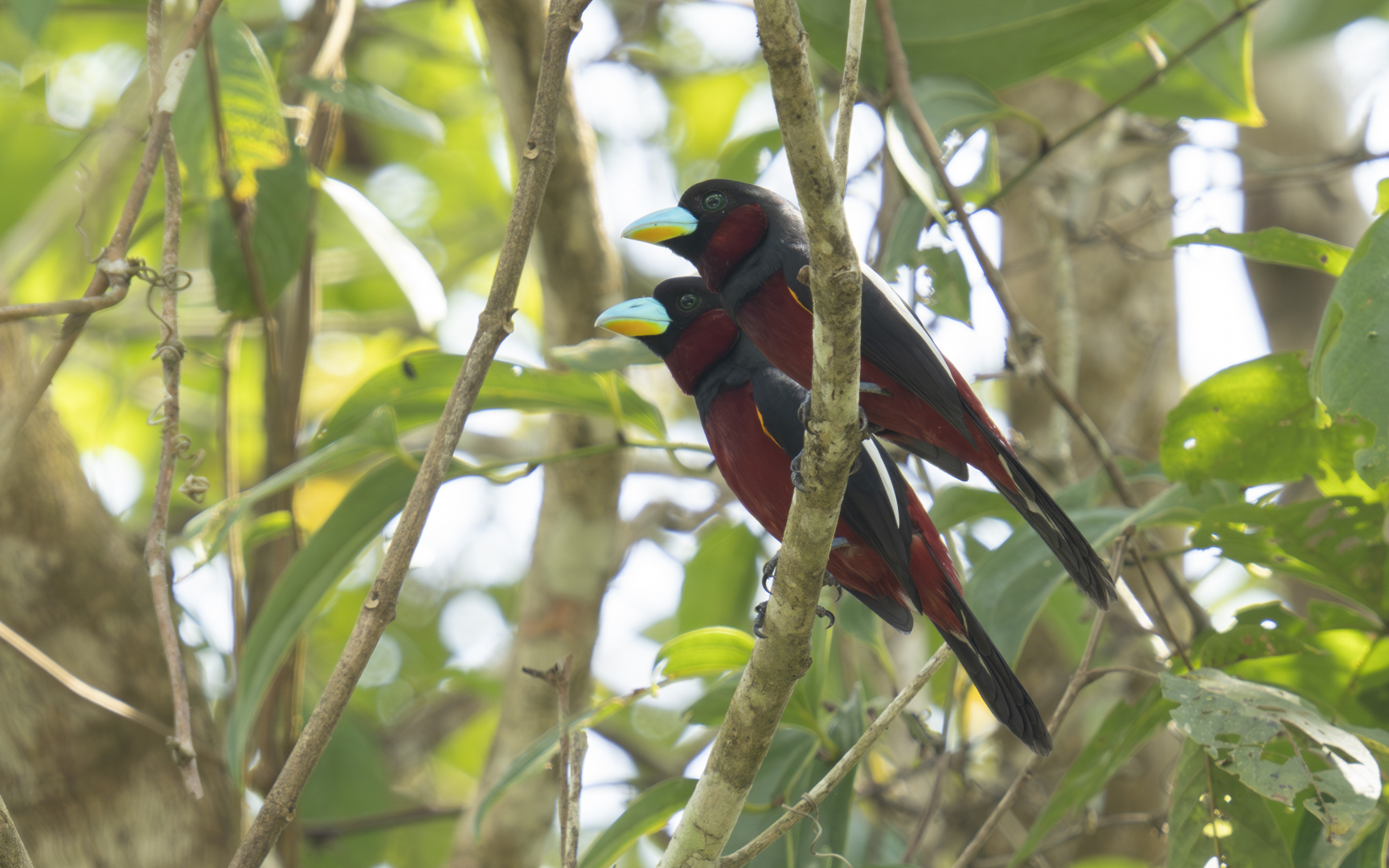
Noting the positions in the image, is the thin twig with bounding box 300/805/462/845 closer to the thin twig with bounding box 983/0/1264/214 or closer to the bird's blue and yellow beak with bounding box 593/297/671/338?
the bird's blue and yellow beak with bounding box 593/297/671/338

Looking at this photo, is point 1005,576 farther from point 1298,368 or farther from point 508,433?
point 508,433

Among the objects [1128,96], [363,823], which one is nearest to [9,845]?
[363,823]

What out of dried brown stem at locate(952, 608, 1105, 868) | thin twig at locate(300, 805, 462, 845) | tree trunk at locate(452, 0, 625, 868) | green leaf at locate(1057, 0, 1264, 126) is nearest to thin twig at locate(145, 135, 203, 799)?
dried brown stem at locate(952, 608, 1105, 868)

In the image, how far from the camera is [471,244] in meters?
5.68

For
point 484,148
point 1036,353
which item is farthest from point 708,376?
point 484,148

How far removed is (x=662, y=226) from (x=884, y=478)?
709 mm

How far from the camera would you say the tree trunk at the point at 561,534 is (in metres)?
3.08

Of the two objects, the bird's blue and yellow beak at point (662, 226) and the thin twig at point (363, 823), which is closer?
the bird's blue and yellow beak at point (662, 226)

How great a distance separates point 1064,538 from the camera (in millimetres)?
2066

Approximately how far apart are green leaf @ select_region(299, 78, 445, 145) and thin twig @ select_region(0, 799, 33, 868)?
2238 millimetres

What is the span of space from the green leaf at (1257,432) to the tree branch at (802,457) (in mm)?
1151

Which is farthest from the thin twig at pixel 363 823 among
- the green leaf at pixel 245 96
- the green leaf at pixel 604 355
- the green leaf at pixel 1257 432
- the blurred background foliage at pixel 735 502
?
the green leaf at pixel 1257 432

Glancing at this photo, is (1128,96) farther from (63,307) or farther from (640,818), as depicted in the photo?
(63,307)

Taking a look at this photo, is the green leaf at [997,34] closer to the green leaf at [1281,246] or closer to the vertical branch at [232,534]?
the green leaf at [1281,246]
